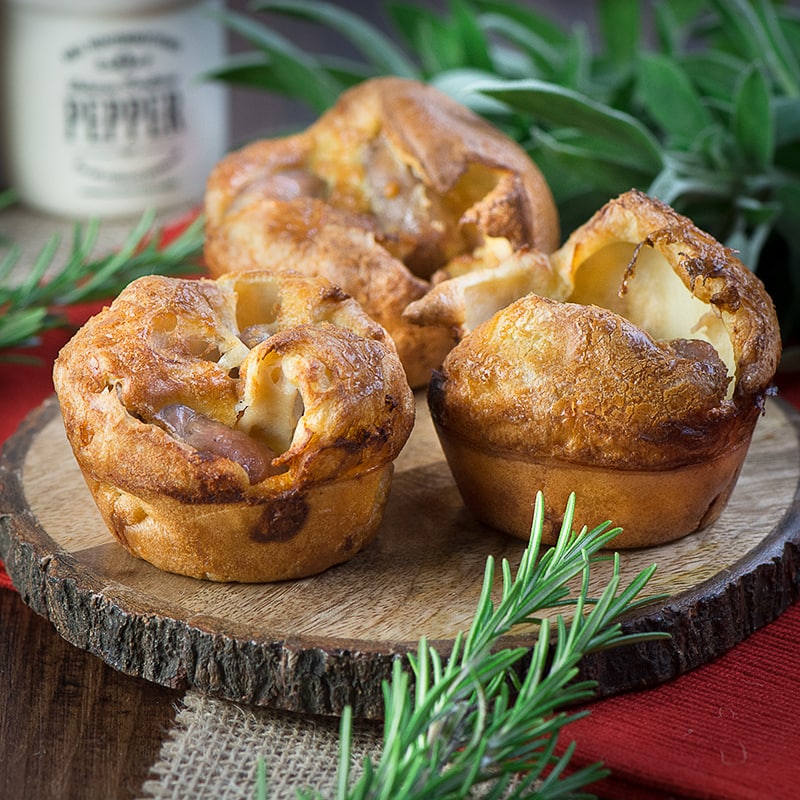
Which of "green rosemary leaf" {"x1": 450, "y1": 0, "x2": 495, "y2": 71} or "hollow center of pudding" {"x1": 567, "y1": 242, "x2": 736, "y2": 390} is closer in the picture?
"hollow center of pudding" {"x1": 567, "y1": 242, "x2": 736, "y2": 390}

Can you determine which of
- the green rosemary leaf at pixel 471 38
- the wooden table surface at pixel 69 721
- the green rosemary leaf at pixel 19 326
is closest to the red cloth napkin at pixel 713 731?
the wooden table surface at pixel 69 721

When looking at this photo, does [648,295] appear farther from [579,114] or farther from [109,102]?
[109,102]

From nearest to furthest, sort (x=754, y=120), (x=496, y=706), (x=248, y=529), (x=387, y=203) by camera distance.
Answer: (x=496, y=706) → (x=248, y=529) → (x=387, y=203) → (x=754, y=120)

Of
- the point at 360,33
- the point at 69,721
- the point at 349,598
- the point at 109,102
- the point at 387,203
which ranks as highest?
the point at 360,33

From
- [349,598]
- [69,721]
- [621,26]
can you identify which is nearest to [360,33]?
[621,26]

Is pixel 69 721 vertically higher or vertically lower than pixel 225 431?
lower

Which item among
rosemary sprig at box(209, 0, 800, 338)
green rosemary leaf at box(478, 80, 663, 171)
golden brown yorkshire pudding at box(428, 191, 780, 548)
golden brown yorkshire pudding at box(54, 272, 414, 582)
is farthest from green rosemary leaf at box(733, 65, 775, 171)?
golden brown yorkshire pudding at box(54, 272, 414, 582)

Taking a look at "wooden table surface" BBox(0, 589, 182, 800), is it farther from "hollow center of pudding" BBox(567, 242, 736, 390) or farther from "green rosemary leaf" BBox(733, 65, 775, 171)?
"green rosemary leaf" BBox(733, 65, 775, 171)

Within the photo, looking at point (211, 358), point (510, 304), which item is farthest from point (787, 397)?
point (211, 358)
